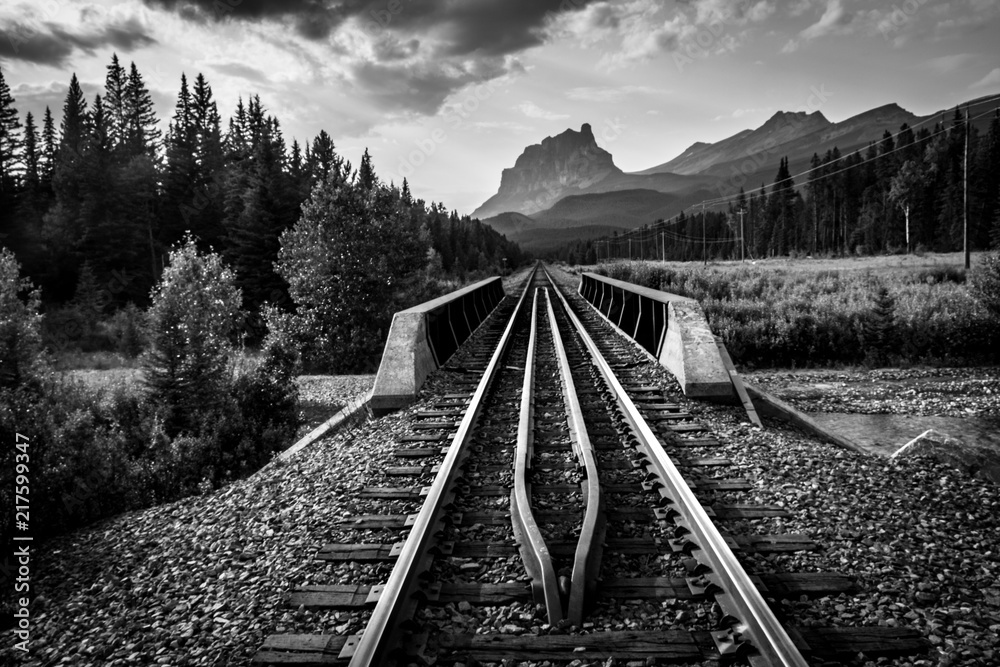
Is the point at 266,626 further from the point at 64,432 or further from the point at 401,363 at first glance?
the point at 64,432

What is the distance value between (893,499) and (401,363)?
5795 millimetres

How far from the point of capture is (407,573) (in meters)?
3.00

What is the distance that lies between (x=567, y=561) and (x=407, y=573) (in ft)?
3.16

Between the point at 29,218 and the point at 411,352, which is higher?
the point at 29,218

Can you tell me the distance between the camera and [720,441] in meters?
5.38

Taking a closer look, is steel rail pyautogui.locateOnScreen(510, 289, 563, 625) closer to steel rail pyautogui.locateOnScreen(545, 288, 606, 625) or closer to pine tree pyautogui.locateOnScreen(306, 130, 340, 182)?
steel rail pyautogui.locateOnScreen(545, 288, 606, 625)

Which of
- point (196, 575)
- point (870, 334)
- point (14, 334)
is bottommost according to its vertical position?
point (196, 575)

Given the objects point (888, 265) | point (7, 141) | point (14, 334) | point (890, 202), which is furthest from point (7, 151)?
point (890, 202)

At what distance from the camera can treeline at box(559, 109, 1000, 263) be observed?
68.2 meters

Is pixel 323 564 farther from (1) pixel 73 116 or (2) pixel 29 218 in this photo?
(1) pixel 73 116

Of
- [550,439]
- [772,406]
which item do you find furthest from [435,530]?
[772,406]

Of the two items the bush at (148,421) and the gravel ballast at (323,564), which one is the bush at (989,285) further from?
the bush at (148,421)

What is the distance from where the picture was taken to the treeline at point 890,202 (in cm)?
6819

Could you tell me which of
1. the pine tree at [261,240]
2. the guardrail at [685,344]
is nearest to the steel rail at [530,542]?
the guardrail at [685,344]
